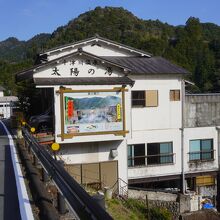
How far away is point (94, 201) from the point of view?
386cm

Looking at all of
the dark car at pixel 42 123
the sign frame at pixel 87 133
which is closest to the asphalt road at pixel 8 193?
the sign frame at pixel 87 133

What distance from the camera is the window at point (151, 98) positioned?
21875 mm

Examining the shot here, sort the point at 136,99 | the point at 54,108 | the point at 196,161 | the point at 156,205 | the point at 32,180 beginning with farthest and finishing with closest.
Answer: the point at 196,161
the point at 136,99
the point at 156,205
the point at 54,108
the point at 32,180

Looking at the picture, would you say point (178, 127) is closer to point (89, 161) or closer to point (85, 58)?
point (89, 161)

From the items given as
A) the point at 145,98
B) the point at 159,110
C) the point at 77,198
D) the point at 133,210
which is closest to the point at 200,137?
the point at 159,110

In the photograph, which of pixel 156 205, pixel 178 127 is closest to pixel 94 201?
pixel 156 205

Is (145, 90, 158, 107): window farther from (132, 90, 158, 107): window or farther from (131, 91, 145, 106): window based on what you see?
(131, 91, 145, 106): window

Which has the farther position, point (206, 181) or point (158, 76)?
point (206, 181)

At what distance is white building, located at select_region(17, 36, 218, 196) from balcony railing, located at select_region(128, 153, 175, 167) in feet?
0.20

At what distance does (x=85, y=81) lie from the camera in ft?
61.3

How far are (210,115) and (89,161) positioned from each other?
337 inches

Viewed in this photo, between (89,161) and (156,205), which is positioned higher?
(89,161)

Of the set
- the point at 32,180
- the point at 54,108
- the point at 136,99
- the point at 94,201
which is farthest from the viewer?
the point at 136,99

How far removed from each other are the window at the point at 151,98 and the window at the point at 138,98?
24 centimetres
